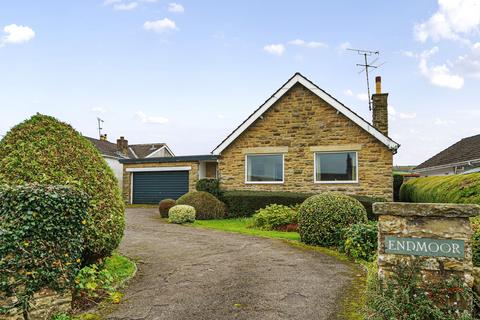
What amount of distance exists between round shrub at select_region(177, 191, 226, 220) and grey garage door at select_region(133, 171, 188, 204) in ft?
22.8

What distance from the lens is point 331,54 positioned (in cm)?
1396

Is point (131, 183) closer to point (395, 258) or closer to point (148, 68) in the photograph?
point (148, 68)

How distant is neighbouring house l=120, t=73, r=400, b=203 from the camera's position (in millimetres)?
17531

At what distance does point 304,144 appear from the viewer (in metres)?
18.7

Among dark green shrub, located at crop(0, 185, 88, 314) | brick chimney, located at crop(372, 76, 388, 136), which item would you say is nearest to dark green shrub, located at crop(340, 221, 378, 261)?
dark green shrub, located at crop(0, 185, 88, 314)

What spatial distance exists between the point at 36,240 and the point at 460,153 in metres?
29.0

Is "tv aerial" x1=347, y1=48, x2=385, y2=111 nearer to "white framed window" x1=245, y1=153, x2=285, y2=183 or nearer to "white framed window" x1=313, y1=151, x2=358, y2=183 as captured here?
"white framed window" x1=313, y1=151, x2=358, y2=183

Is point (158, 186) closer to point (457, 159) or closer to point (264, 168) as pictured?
point (264, 168)

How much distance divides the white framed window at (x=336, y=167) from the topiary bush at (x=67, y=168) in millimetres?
13501

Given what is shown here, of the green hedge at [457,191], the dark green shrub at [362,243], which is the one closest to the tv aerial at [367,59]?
the green hedge at [457,191]

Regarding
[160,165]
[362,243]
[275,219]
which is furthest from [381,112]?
[160,165]

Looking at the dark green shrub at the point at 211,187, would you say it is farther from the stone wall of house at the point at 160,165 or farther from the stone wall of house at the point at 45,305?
the stone wall of house at the point at 45,305

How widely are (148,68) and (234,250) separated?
8.81m

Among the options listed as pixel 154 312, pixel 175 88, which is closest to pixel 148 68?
pixel 175 88
